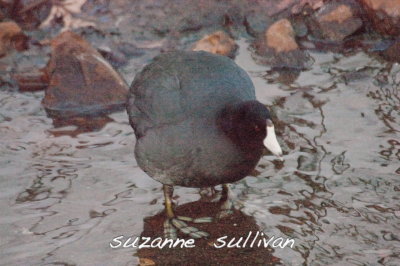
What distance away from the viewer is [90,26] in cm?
733

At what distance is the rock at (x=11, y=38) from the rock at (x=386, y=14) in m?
3.22

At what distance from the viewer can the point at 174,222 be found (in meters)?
4.17

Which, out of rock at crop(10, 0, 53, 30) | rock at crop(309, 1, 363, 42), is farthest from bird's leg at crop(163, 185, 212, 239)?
rock at crop(10, 0, 53, 30)

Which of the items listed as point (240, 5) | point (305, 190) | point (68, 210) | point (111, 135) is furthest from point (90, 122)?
point (240, 5)

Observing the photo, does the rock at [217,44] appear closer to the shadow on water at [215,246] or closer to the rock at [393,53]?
the rock at [393,53]

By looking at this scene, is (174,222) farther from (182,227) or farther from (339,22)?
(339,22)

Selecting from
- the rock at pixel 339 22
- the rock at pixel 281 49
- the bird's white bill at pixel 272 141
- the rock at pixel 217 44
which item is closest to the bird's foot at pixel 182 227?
the bird's white bill at pixel 272 141

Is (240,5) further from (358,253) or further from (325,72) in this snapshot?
(358,253)

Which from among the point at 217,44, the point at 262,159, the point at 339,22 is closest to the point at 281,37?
the point at 217,44

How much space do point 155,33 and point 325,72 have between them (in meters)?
1.86

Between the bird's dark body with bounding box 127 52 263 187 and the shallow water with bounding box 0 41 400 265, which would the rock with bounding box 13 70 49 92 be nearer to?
the shallow water with bounding box 0 41 400 265

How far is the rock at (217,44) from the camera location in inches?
252

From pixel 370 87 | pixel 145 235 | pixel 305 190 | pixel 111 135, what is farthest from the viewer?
pixel 370 87

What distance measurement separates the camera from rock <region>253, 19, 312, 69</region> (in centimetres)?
645
